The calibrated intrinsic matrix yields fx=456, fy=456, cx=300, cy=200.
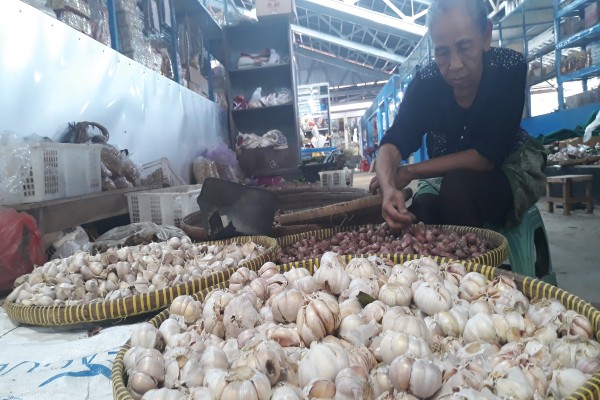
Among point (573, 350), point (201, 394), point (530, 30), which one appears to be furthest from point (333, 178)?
point (530, 30)

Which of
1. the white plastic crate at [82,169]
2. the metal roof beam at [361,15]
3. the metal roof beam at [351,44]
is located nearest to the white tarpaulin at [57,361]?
the white plastic crate at [82,169]

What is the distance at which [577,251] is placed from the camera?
9.44 ft

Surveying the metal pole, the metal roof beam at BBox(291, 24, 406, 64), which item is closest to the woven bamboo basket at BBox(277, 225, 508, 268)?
the metal pole

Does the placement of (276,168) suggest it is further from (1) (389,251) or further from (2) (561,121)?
(2) (561,121)

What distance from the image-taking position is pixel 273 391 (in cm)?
63

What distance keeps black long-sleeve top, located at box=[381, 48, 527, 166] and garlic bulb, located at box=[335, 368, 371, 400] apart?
1.32 m

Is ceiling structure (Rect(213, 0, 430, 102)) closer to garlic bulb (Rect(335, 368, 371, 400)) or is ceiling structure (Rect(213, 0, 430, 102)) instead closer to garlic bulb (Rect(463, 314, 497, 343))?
garlic bulb (Rect(463, 314, 497, 343))

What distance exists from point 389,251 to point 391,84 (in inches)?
478

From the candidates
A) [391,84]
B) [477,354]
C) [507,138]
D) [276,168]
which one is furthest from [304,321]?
[391,84]

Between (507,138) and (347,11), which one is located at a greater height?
(347,11)

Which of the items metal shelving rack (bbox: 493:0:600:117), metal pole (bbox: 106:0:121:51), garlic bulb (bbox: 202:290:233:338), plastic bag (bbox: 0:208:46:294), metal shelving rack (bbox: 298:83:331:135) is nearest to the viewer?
garlic bulb (bbox: 202:290:233:338)

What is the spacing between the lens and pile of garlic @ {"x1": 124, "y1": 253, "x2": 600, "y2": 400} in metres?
0.63

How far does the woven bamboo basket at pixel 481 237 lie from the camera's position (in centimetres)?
131

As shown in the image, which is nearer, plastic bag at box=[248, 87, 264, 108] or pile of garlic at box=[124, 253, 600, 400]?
pile of garlic at box=[124, 253, 600, 400]
